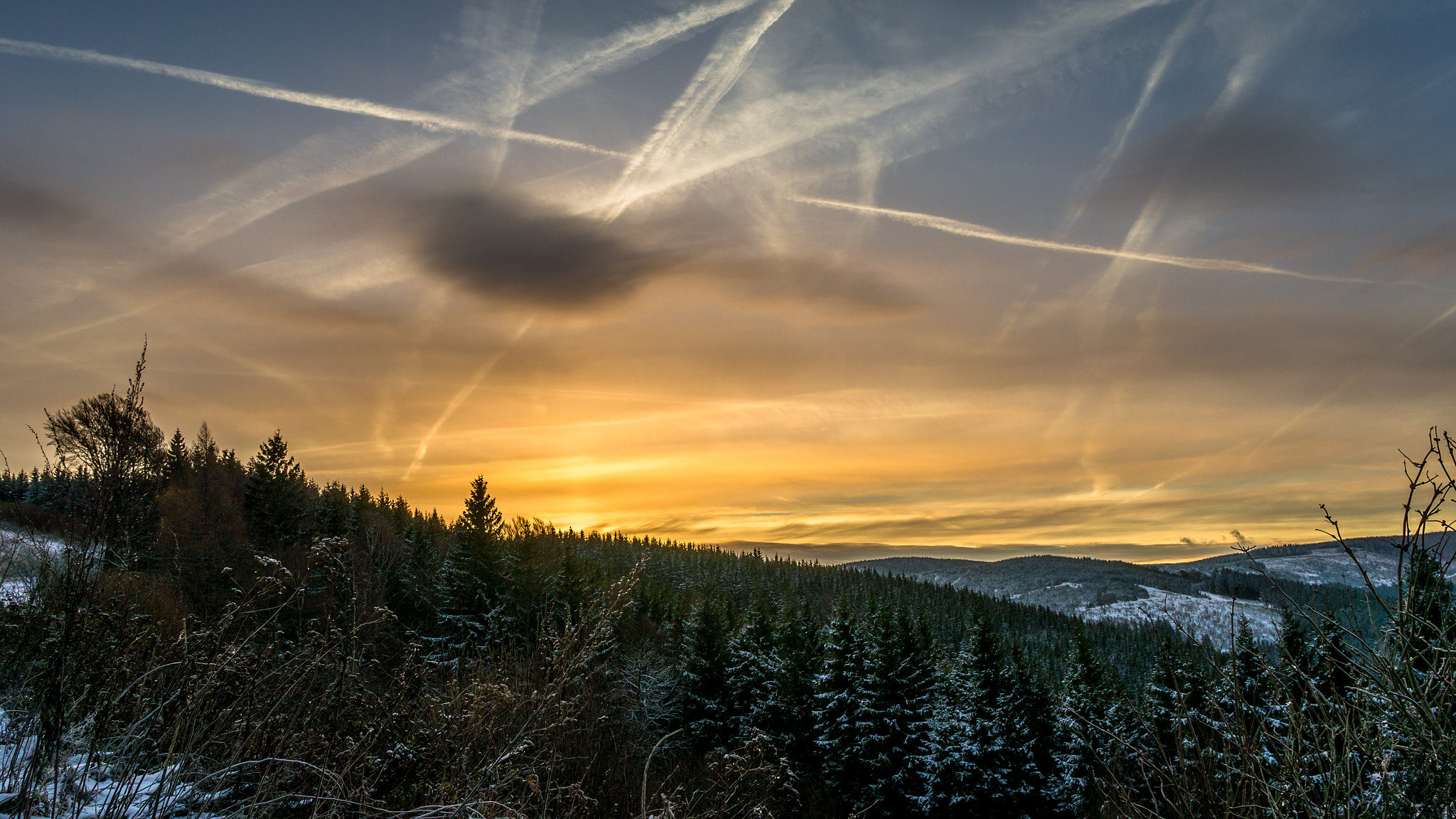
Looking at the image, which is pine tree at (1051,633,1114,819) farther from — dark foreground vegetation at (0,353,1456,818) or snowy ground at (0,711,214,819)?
snowy ground at (0,711,214,819)

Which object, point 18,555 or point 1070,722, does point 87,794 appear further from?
point 1070,722

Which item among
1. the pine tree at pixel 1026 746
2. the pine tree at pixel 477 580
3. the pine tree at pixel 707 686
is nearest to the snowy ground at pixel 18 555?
the pine tree at pixel 477 580

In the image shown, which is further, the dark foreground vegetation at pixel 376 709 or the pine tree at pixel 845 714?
the pine tree at pixel 845 714

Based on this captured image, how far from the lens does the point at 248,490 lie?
40.5 meters

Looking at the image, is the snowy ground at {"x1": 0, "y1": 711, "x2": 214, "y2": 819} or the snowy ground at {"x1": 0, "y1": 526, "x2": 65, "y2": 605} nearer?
the snowy ground at {"x1": 0, "y1": 711, "x2": 214, "y2": 819}

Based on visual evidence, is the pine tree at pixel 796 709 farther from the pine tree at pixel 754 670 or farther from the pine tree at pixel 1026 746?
the pine tree at pixel 1026 746

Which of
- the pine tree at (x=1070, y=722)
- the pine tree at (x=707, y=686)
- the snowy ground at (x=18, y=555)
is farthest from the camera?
the pine tree at (x=707, y=686)

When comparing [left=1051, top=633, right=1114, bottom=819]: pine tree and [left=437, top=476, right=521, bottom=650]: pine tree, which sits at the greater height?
[left=437, top=476, right=521, bottom=650]: pine tree

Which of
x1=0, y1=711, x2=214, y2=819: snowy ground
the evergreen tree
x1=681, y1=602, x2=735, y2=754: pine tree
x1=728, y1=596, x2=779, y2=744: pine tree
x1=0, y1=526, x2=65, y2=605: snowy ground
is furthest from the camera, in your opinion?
x1=681, y1=602, x2=735, y2=754: pine tree

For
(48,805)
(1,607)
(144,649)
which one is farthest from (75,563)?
(1,607)

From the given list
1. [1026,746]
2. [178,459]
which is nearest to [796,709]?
[1026,746]

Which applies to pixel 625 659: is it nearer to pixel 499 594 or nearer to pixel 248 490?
pixel 499 594

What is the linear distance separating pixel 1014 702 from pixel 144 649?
32.6m

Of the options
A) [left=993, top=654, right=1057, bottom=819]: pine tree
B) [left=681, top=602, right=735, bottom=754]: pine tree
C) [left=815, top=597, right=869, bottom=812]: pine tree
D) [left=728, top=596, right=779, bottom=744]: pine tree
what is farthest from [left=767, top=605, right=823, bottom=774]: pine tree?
[left=993, top=654, right=1057, bottom=819]: pine tree
